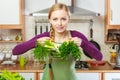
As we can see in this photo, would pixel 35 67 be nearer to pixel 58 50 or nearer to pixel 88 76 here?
pixel 88 76

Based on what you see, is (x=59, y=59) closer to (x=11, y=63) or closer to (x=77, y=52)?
(x=77, y=52)

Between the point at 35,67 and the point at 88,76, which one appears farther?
the point at 35,67

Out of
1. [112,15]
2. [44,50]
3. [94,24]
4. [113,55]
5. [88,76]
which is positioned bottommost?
[88,76]

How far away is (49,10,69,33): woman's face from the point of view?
1639mm

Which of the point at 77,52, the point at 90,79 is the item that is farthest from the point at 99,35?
the point at 77,52

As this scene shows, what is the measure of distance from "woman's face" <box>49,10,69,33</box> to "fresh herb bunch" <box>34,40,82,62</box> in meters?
0.16

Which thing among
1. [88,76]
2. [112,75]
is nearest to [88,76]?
[88,76]

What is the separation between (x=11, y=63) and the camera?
3.00 metres

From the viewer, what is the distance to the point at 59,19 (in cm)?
164

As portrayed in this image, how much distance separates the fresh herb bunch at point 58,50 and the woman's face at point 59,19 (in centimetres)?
16

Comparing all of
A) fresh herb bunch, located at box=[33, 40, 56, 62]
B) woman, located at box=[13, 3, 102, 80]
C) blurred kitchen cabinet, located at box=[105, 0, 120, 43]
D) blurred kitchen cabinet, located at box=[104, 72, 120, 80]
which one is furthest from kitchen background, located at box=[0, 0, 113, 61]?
fresh herb bunch, located at box=[33, 40, 56, 62]

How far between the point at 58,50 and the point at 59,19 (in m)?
0.26

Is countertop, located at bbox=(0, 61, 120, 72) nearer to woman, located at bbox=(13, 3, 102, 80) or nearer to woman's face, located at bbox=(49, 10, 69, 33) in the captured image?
woman, located at bbox=(13, 3, 102, 80)

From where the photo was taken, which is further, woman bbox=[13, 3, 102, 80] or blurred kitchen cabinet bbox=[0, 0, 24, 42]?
blurred kitchen cabinet bbox=[0, 0, 24, 42]
